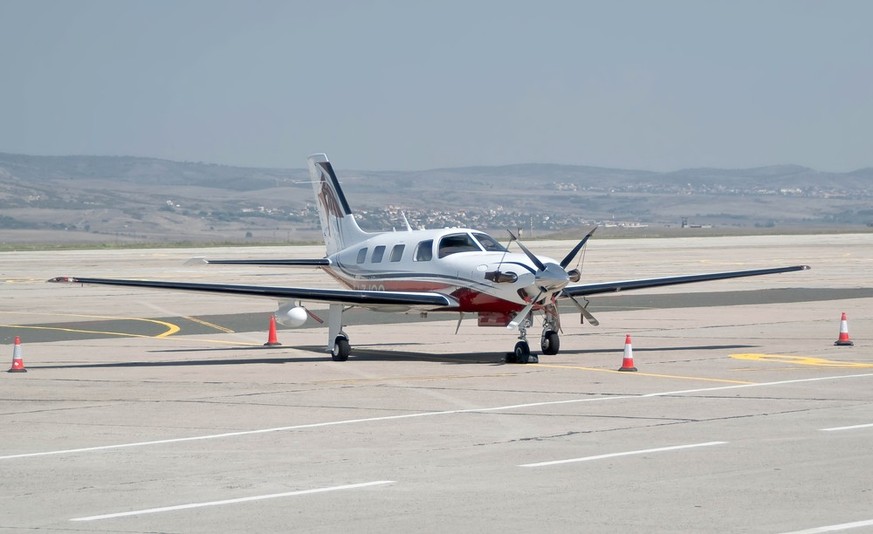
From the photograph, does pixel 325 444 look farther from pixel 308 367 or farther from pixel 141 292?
pixel 141 292

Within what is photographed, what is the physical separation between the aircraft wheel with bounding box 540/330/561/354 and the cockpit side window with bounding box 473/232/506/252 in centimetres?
174

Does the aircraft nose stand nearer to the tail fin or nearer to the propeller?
the propeller

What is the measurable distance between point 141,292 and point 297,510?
4027 cm

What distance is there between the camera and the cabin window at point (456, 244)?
83.2 ft

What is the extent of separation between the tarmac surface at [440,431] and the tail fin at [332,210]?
214 centimetres

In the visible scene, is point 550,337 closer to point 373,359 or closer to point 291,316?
point 373,359

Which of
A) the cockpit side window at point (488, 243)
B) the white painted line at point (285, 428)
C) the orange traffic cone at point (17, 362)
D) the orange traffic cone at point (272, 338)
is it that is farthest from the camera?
the orange traffic cone at point (272, 338)

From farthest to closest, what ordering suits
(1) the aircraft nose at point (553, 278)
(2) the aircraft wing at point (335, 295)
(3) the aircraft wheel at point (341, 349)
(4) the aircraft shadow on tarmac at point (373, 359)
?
1. (3) the aircraft wheel at point (341, 349)
2. (2) the aircraft wing at point (335, 295)
3. (4) the aircraft shadow on tarmac at point (373, 359)
4. (1) the aircraft nose at point (553, 278)

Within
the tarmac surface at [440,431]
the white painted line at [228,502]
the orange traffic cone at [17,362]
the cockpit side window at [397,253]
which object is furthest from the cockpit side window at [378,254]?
the white painted line at [228,502]

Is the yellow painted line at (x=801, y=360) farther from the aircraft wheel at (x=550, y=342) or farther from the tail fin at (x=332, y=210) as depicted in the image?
the tail fin at (x=332, y=210)

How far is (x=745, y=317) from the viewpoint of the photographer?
33719mm

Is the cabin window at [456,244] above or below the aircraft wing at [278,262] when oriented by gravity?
above

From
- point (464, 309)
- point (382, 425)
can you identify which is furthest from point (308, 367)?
point (382, 425)

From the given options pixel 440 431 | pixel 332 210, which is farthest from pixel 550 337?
pixel 440 431
